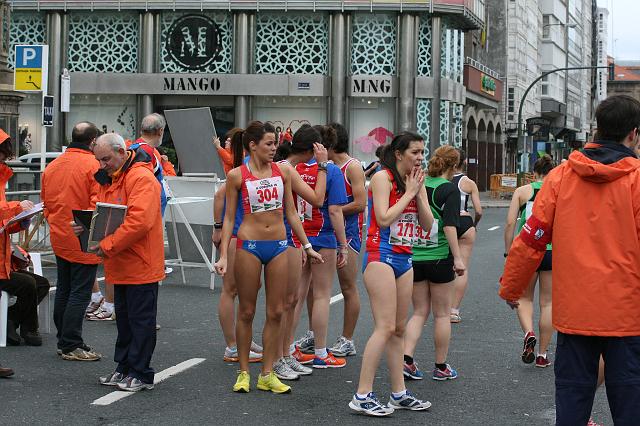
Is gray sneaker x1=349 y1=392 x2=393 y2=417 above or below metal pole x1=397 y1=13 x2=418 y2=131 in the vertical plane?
below

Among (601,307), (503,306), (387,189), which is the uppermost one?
(387,189)

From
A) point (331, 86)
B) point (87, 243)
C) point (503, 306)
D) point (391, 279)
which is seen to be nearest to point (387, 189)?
point (391, 279)

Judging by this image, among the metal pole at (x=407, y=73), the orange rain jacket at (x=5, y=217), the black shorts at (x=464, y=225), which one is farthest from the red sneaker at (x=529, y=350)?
the metal pole at (x=407, y=73)

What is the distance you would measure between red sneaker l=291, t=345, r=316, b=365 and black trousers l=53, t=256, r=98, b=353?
65.5 inches

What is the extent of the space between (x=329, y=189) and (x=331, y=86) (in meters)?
41.5

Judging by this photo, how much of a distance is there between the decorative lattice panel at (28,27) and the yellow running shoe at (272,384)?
46.4 meters

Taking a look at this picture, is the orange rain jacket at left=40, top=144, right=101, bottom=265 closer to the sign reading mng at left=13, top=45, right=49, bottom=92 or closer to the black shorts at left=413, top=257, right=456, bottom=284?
the black shorts at left=413, top=257, right=456, bottom=284

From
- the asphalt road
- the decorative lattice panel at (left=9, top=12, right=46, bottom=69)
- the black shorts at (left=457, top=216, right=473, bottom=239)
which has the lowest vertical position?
the asphalt road

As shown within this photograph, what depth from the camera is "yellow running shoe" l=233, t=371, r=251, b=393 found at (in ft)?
26.0

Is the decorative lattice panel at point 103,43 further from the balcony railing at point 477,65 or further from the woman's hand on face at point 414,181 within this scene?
the woman's hand on face at point 414,181

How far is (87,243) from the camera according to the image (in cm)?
839

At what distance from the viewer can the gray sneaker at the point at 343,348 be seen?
31.4 feet

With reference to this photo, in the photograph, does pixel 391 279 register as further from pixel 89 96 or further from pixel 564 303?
pixel 89 96

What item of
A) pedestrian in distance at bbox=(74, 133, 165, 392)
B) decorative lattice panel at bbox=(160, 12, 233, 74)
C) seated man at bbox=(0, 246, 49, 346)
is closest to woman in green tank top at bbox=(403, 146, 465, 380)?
pedestrian in distance at bbox=(74, 133, 165, 392)
